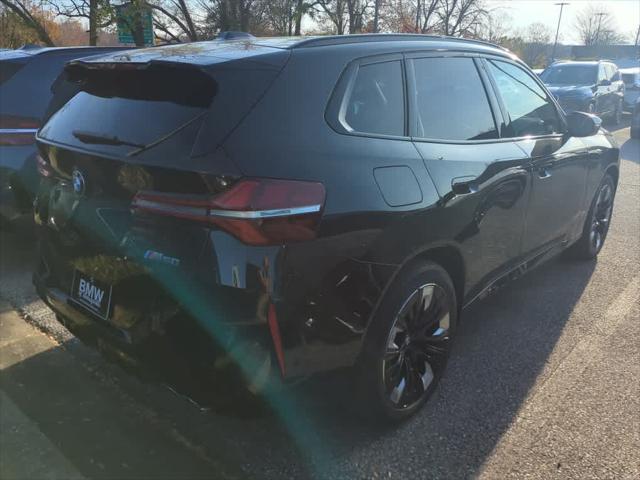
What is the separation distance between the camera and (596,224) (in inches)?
204

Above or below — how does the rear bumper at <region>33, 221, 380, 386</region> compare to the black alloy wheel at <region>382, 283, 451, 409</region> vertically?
above

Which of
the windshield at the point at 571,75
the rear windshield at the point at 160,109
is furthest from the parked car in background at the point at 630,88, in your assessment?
the rear windshield at the point at 160,109

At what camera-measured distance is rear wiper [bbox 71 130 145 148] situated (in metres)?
2.23

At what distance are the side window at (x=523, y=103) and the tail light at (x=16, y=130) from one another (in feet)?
11.5

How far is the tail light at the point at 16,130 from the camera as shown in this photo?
14.5ft

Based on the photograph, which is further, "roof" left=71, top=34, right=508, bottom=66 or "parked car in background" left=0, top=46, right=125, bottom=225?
"parked car in background" left=0, top=46, right=125, bottom=225

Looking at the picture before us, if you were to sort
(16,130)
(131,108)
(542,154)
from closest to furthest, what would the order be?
(131,108), (542,154), (16,130)

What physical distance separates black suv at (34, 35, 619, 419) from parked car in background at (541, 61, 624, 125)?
1303cm

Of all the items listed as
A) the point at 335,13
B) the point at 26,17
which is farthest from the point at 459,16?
the point at 26,17

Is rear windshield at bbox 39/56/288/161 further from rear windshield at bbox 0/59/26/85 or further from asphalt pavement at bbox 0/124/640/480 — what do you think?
rear windshield at bbox 0/59/26/85

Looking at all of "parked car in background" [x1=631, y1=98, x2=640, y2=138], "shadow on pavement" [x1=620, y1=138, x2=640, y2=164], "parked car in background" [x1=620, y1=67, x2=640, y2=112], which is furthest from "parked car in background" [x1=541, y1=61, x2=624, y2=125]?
"parked car in background" [x1=620, y1=67, x2=640, y2=112]

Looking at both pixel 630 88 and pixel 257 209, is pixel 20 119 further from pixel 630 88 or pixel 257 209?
pixel 630 88

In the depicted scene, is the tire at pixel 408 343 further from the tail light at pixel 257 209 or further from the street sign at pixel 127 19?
the street sign at pixel 127 19

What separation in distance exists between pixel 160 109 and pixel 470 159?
159cm
